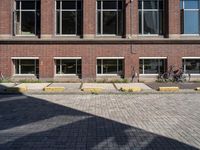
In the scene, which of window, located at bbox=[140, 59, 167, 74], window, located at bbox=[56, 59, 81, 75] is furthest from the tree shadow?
window, located at bbox=[140, 59, 167, 74]

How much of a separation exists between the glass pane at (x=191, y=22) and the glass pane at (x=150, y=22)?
198 cm

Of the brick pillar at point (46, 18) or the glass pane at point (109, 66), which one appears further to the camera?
the glass pane at point (109, 66)

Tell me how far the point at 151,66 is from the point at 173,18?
3439mm

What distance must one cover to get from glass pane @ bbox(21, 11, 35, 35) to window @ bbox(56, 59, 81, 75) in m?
2.86

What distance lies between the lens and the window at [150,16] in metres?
24.9

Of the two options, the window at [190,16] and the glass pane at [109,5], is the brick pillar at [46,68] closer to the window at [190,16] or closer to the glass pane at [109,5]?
Result: the glass pane at [109,5]

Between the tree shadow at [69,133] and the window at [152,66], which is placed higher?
the window at [152,66]

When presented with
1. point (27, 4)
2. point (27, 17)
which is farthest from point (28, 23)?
point (27, 4)

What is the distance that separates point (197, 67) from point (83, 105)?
12939mm

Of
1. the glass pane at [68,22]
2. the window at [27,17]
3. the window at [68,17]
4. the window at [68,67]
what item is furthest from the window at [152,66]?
the window at [27,17]

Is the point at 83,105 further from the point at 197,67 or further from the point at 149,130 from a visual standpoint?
the point at 197,67

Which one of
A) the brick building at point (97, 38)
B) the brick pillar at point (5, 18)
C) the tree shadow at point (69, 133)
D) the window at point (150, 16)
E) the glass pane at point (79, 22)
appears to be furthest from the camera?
the window at point (150, 16)

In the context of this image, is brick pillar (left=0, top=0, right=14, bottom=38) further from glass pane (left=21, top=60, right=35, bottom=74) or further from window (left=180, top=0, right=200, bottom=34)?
window (left=180, top=0, right=200, bottom=34)

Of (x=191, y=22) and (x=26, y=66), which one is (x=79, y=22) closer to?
(x=26, y=66)
